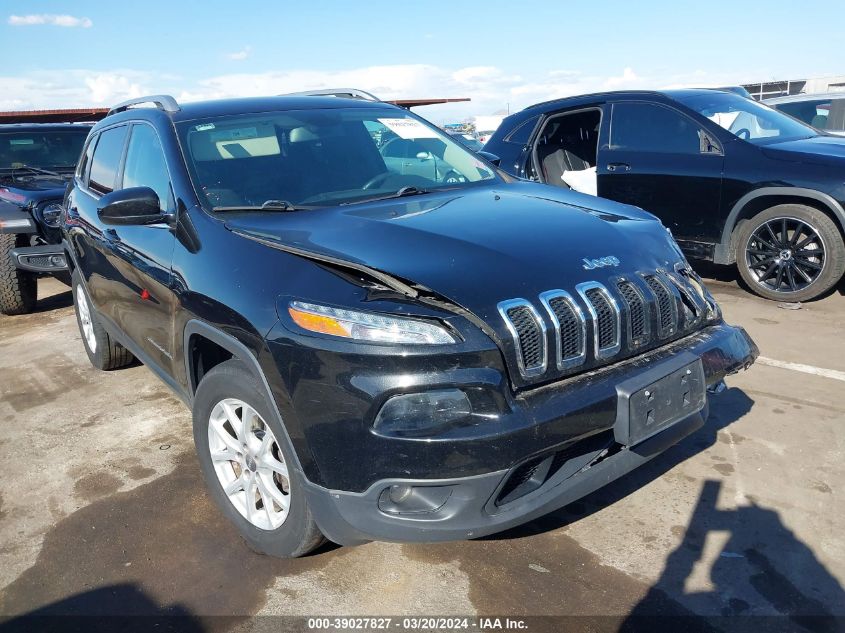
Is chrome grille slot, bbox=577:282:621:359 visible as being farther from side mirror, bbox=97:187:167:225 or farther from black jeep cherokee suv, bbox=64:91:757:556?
side mirror, bbox=97:187:167:225

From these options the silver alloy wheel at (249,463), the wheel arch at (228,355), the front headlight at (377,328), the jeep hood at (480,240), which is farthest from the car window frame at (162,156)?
the front headlight at (377,328)

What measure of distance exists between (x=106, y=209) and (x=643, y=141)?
474 centimetres

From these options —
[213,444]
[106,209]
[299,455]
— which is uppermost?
[106,209]

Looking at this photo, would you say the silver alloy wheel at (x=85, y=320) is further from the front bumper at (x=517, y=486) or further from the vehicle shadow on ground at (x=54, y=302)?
the front bumper at (x=517, y=486)

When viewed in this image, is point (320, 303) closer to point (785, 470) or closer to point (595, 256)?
point (595, 256)

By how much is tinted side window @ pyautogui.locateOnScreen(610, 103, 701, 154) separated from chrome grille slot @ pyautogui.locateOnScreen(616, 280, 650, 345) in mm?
3947

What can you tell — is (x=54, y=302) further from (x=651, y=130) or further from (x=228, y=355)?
(x=651, y=130)

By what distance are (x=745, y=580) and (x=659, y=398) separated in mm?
710

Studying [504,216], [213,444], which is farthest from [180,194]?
[504,216]

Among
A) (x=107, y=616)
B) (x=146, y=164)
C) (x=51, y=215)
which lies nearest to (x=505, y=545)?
(x=107, y=616)

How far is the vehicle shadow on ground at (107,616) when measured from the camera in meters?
2.45

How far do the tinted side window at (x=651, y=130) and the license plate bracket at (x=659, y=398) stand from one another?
3.99 meters

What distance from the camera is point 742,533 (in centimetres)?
274

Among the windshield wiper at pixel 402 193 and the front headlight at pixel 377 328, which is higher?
the windshield wiper at pixel 402 193
